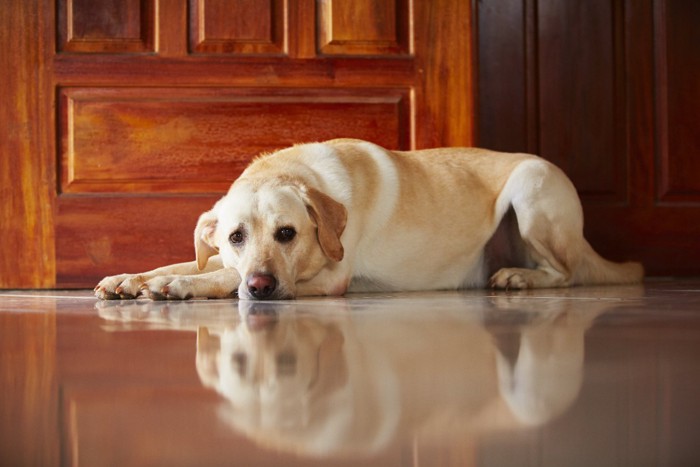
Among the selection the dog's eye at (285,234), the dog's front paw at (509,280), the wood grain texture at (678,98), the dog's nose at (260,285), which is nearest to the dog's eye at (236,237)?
the dog's eye at (285,234)

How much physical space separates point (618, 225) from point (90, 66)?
2.61 meters

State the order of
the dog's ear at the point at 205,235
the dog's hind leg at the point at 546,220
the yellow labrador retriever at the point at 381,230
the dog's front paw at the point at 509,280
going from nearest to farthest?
1. the yellow labrador retriever at the point at 381,230
2. the dog's ear at the point at 205,235
3. the dog's front paw at the point at 509,280
4. the dog's hind leg at the point at 546,220

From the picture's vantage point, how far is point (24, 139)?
353 cm

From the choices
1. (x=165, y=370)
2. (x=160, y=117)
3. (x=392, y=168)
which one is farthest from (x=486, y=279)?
(x=165, y=370)

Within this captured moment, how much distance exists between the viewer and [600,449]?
2.21 feet

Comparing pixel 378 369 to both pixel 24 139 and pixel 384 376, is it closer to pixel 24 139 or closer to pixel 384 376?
pixel 384 376

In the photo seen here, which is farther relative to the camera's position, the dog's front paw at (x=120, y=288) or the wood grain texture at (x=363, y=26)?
the wood grain texture at (x=363, y=26)

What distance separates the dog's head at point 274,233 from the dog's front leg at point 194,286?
54mm

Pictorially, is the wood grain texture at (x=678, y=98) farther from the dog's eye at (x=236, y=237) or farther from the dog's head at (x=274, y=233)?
the dog's eye at (x=236, y=237)

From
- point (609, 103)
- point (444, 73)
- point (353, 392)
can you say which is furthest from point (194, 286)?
point (609, 103)

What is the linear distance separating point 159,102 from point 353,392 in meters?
2.84

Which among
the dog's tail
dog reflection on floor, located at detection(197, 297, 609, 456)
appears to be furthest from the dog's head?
the dog's tail

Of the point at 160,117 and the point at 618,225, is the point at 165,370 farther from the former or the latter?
the point at 618,225

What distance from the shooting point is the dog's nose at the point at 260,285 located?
252 cm
